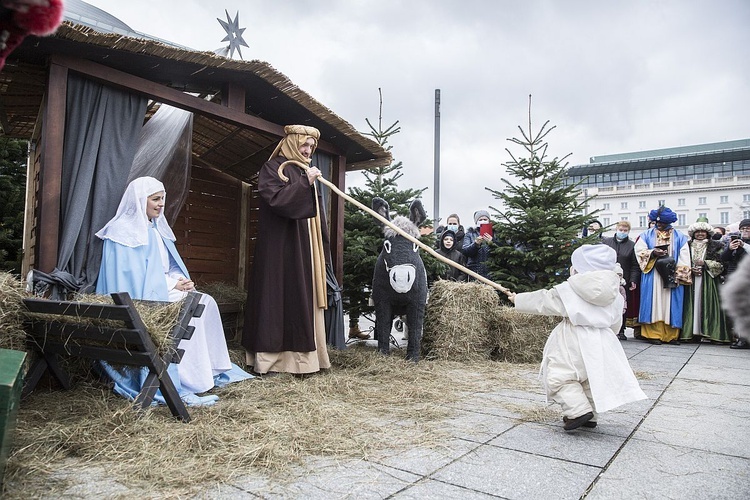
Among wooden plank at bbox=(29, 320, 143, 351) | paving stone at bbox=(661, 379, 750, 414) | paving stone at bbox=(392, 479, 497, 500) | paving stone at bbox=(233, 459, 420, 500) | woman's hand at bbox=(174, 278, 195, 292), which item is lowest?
paving stone at bbox=(661, 379, 750, 414)

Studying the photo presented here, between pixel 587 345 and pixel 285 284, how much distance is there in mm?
2685

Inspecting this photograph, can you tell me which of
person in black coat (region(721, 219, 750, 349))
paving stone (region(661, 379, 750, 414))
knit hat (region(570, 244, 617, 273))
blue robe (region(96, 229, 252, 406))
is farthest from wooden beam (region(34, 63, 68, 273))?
Result: person in black coat (region(721, 219, 750, 349))

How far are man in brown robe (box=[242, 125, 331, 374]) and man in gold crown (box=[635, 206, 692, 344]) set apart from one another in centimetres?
605

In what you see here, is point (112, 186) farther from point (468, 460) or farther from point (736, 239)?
point (736, 239)

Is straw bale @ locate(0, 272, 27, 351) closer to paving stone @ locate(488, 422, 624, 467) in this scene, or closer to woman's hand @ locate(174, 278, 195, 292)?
woman's hand @ locate(174, 278, 195, 292)

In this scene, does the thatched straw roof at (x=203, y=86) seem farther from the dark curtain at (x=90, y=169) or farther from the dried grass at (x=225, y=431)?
the dried grass at (x=225, y=431)

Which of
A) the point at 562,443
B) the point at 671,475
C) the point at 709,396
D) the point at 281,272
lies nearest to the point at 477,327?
the point at 709,396

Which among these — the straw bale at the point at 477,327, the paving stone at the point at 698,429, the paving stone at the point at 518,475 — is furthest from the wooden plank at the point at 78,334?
the straw bale at the point at 477,327

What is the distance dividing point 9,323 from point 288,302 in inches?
86.6

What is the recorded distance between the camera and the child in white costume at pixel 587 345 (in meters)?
3.33

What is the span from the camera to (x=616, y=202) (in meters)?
77.1

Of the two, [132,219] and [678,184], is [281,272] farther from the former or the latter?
[678,184]

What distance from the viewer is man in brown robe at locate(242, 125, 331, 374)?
15.8ft

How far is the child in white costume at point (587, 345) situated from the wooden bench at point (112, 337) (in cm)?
228
